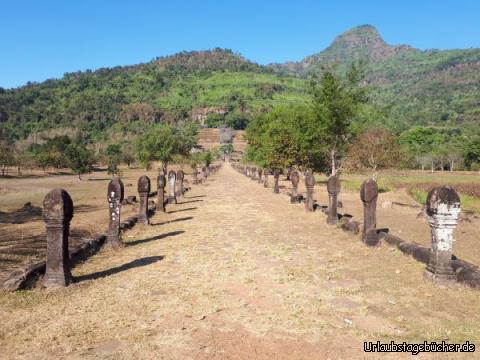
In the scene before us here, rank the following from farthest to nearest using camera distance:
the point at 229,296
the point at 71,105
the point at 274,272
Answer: the point at 71,105 < the point at 274,272 < the point at 229,296

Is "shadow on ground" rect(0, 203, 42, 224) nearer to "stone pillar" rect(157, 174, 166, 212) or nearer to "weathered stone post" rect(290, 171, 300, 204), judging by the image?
"stone pillar" rect(157, 174, 166, 212)

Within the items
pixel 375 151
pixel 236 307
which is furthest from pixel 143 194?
pixel 375 151

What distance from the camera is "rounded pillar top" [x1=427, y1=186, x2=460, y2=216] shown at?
22.7 ft

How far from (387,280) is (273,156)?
82.8 feet

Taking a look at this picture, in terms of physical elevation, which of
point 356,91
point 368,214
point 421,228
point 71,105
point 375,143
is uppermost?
point 71,105

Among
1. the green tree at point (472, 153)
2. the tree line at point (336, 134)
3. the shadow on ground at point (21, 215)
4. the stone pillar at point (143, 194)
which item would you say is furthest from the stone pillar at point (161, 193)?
the green tree at point (472, 153)

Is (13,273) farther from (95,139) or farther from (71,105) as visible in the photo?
(71,105)

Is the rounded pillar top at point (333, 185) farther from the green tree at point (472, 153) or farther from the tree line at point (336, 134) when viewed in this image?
the green tree at point (472, 153)

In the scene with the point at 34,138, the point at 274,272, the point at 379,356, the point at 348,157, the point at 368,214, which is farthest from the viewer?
the point at 34,138

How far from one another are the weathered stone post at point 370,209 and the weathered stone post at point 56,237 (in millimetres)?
7031

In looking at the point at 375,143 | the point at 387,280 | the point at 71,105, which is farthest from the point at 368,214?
the point at 71,105

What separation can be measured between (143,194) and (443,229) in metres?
9.32

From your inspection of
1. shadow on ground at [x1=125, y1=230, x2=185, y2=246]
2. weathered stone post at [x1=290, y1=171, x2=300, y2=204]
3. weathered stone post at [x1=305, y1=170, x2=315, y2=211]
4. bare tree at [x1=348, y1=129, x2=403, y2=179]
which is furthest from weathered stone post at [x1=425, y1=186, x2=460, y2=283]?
bare tree at [x1=348, y1=129, x2=403, y2=179]

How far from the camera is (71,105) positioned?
19875 centimetres
